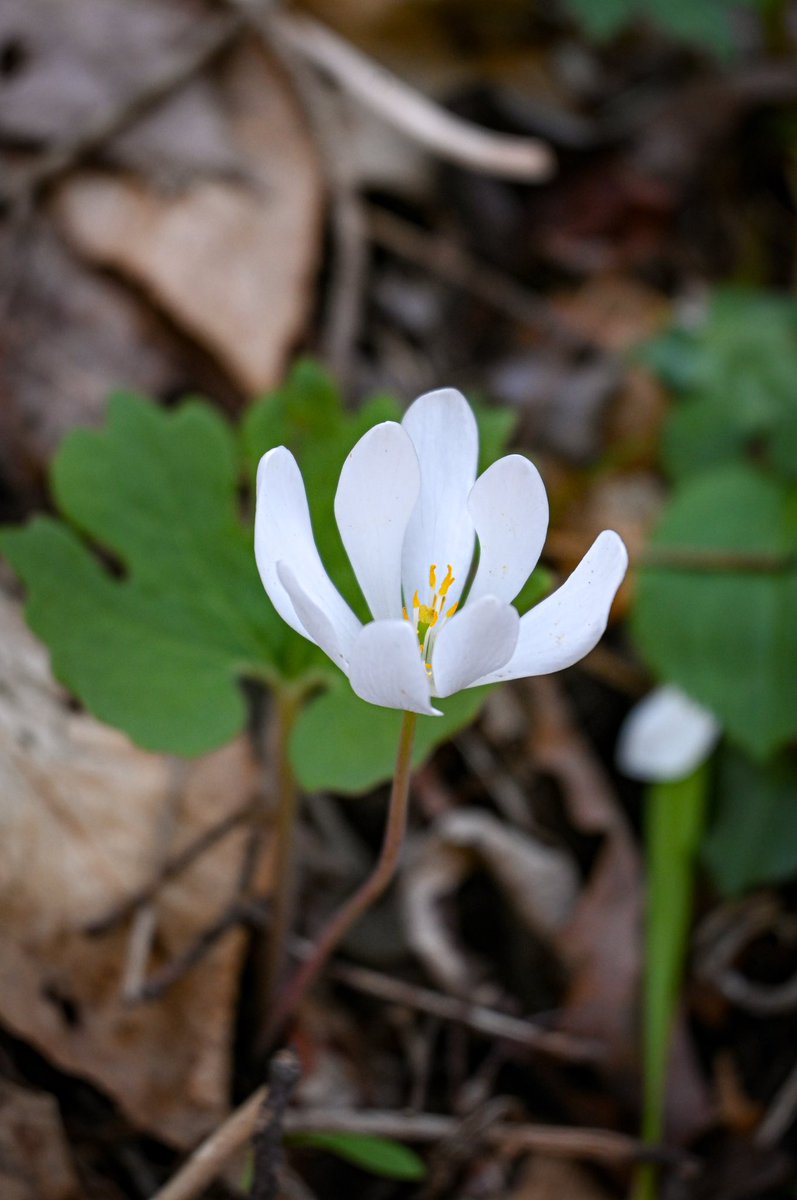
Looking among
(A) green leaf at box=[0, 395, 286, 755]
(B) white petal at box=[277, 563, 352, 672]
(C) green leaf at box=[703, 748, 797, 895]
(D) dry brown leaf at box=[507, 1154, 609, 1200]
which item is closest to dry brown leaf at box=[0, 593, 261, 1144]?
(A) green leaf at box=[0, 395, 286, 755]

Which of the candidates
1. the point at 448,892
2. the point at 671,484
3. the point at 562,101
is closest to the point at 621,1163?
the point at 448,892

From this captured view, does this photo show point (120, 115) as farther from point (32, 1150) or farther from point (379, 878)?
point (32, 1150)

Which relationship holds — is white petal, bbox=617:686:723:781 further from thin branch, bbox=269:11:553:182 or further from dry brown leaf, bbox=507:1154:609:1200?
thin branch, bbox=269:11:553:182

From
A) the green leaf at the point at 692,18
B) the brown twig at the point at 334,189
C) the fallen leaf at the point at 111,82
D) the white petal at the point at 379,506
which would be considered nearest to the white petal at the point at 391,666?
the white petal at the point at 379,506

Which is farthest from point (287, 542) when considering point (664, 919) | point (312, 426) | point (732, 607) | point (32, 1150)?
point (732, 607)

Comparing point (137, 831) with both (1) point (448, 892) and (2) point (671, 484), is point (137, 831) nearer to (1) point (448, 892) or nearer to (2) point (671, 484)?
(1) point (448, 892)

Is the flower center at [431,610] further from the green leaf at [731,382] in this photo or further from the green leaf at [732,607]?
the green leaf at [731,382]
